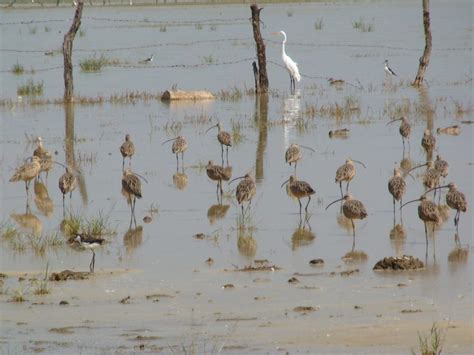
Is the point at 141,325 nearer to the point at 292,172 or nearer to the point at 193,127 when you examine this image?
the point at 292,172

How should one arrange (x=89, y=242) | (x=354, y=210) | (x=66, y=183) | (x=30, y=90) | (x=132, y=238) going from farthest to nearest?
1. (x=30, y=90)
2. (x=66, y=183)
3. (x=132, y=238)
4. (x=354, y=210)
5. (x=89, y=242)

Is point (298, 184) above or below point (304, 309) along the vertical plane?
above

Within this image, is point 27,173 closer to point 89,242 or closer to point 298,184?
point 298,184

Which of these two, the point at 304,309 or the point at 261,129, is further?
the point at 261,129

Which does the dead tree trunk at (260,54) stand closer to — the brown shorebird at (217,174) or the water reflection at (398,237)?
the brown shorebird at (217,174)

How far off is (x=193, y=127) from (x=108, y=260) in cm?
1052

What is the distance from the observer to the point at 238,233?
13172 mm

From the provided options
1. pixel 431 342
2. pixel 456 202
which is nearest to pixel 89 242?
pixel 456 202

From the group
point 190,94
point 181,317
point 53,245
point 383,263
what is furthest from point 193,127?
point 181,317

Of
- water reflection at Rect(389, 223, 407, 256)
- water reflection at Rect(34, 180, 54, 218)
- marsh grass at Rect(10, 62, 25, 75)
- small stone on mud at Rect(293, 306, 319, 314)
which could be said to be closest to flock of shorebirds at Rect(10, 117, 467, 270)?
water reflection at Rect(34, 180, 54, 218)

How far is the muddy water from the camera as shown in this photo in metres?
9.27

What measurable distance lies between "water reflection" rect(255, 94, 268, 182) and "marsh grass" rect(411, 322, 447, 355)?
783 cm

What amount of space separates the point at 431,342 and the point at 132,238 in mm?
5488

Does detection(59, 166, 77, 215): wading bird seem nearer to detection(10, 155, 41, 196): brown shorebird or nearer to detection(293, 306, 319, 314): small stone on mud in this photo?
detection(10, 155, 41, 196): brown shorebird
